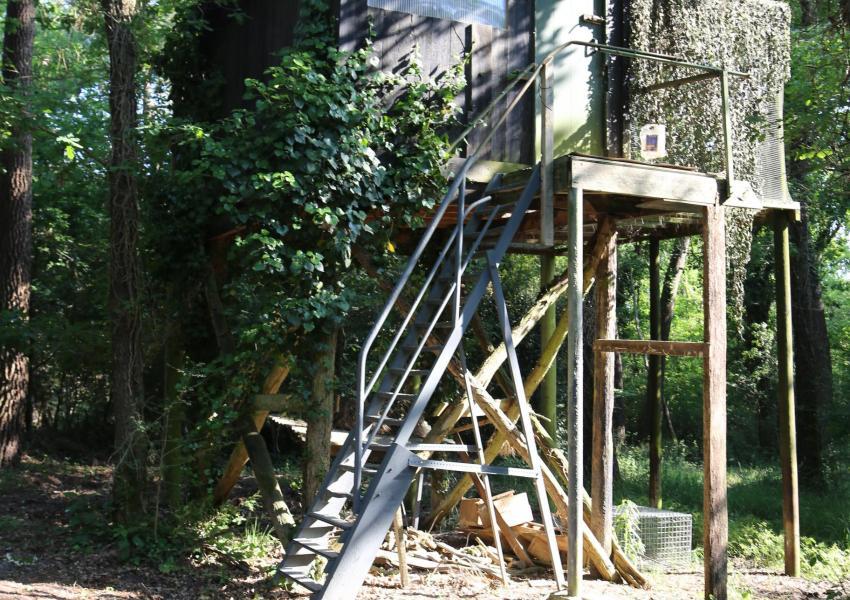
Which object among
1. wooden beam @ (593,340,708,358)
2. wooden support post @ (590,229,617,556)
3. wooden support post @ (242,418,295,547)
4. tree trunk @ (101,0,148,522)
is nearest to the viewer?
wooden beam @ (593,340,708,358)

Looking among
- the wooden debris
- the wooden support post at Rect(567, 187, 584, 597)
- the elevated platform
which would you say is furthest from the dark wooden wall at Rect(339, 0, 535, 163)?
the wooden debris

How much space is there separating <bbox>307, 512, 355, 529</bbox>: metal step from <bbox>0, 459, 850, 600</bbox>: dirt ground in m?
0.92

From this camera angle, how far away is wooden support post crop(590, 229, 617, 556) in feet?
31.4

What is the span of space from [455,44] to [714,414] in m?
4.47

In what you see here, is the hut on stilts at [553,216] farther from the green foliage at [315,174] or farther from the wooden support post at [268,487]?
the wooden support post at [268,487]

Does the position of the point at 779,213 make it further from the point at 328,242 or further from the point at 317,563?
the point at 317,563

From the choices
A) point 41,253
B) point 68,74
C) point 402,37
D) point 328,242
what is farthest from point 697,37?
point 41,253

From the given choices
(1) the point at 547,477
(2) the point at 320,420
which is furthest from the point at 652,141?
(2) the point at 320,420

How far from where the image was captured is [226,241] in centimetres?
1080

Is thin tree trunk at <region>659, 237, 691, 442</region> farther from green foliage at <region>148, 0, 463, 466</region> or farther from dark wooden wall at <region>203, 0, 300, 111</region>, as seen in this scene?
dark wooden wall at <region>203, 0, 300, 111</region>

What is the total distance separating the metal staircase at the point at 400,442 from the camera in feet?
22.8

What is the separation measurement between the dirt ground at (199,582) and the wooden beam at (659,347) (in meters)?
2.31

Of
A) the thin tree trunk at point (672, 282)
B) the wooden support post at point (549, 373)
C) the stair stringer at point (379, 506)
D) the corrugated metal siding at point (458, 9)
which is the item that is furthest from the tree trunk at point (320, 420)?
the thin tree trunk at point (672, 282)

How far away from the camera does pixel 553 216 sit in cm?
873
